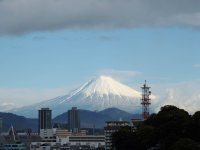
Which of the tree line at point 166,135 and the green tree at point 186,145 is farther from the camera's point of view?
the tree line at point 166,135

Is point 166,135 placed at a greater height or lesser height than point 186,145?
greater

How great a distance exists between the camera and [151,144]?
5241 inches

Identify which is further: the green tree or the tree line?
the tree line

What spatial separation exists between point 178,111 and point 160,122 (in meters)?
5.56

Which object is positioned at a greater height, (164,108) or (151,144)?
(164,108)

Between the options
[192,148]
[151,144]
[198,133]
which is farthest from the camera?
[151,144]

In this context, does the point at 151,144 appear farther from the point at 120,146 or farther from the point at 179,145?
the point at 179,145

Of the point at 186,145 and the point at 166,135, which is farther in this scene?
the point at 166,135

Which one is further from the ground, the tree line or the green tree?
the tree line

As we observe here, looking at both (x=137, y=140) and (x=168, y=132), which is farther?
(x=137, y=140)

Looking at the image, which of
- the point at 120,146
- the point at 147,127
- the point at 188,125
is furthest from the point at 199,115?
the point at 120,146

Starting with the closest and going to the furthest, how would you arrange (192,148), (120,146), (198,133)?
(192,148), (198,133), (120,146)

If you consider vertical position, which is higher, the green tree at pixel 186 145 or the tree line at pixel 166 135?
the tree line at pixel 166 135

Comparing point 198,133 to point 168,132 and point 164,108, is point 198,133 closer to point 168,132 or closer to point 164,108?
point 168,132
